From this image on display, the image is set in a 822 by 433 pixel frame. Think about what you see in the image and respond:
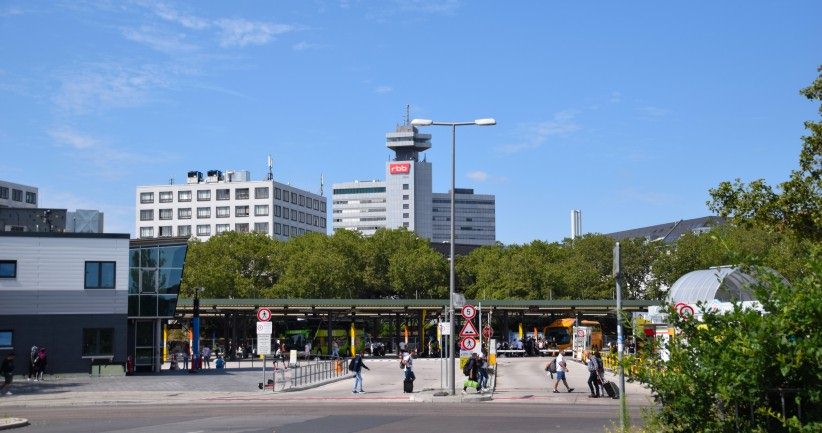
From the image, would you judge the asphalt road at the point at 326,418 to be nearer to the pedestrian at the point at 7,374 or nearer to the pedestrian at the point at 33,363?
the pedestrian at the point at 7,374

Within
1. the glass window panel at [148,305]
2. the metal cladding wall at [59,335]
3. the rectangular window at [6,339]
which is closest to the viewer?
the rectangular window at [6,339]

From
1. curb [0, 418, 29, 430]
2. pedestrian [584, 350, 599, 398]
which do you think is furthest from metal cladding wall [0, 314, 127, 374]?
pedestrian [584, 350, 599, 398]

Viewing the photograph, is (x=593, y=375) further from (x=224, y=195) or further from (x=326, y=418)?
(x=224, y=195)

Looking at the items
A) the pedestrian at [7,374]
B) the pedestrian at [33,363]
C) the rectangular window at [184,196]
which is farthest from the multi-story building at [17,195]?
the pedestrian at [7,374]

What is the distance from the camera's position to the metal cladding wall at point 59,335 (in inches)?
1822

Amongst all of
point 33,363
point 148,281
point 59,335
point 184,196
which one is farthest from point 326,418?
point 184,196

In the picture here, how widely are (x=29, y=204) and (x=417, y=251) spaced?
82639 millimetres

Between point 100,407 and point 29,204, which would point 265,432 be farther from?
point 29,204

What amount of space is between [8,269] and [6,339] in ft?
10.8

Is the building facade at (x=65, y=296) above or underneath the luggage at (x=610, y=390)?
above

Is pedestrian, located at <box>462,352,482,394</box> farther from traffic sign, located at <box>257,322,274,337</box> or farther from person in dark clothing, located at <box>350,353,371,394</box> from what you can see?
traffic sign, located at <box>257,322,274,337</box>

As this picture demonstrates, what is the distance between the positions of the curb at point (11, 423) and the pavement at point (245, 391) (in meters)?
3.41

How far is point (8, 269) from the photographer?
153 feet

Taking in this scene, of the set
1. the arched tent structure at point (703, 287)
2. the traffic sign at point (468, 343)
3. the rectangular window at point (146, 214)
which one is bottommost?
the traffic sign at point (468, 343)
